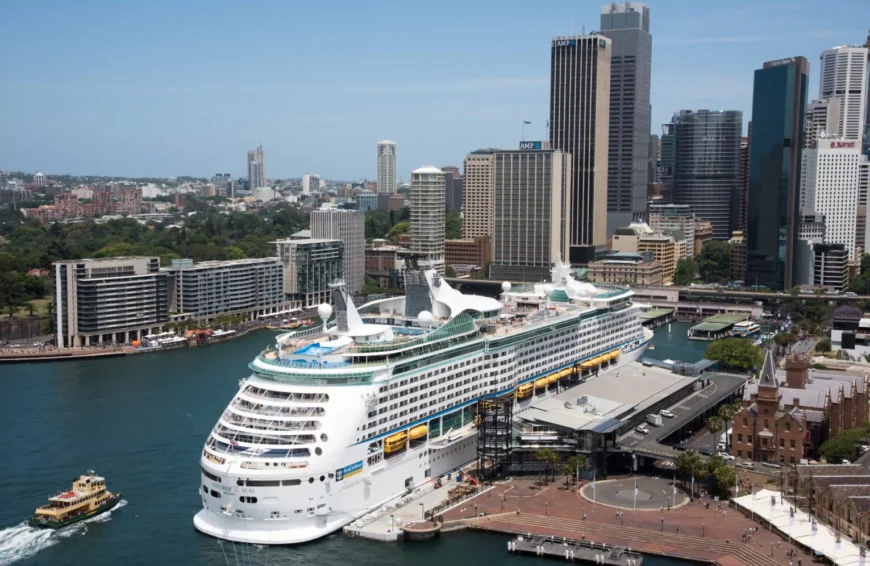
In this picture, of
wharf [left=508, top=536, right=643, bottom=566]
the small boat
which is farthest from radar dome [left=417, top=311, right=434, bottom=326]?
the small boat

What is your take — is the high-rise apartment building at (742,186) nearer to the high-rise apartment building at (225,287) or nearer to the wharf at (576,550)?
A: the high-rise apartment building at (225,287)

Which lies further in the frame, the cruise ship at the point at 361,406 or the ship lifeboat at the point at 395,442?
the ship lifeboat at the point at 395,442

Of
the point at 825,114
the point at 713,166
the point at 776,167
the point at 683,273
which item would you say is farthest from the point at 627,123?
the point at 825,114

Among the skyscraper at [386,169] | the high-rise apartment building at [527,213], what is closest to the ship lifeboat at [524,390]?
the high-rise apartment building at [527,213]

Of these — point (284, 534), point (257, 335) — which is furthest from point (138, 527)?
point (257, 335)

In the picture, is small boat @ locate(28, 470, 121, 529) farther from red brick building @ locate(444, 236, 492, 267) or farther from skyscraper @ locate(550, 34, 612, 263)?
red brick building @ locate(444, 236, 492, 267)

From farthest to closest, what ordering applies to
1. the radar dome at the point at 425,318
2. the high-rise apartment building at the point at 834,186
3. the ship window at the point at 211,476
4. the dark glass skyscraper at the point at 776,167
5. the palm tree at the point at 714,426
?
the high-rise apartment building at the point at 834,186
the dark glass skyscraper at the point at 776,167
the palm tree at the point at 714,426
the radar dome at the point at 425,318
the ship window at the point at 211,476

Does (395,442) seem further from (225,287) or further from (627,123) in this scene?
(627,123)

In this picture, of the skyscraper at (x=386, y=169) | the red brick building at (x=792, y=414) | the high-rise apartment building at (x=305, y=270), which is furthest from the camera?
the skyscraper at (x=386, y=169)
